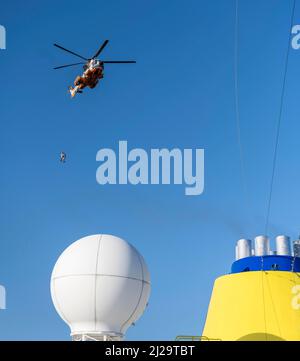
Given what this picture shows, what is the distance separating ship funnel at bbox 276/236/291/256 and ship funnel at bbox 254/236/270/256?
618mm

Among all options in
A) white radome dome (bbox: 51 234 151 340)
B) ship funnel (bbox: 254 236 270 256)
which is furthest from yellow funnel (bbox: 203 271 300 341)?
white radome dome (bbox: 51 234 151 340)

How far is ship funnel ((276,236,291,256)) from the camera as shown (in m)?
32.6

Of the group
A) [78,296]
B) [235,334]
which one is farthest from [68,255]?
[235,334]

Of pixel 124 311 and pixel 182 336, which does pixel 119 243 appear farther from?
pixel 182 336

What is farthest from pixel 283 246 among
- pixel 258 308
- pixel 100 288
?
pixel 100 288

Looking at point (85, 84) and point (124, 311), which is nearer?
point (124, 311)

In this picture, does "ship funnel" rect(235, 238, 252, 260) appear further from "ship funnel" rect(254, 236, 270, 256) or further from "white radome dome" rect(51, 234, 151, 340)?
"white radome dome" rect(51, 234, 151, 340)

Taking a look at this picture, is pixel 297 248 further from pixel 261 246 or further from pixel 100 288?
pixel 100 288

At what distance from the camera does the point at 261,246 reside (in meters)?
32.5

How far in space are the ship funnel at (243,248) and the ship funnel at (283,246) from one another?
1.64 meters

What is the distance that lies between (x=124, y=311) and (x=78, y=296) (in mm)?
2228
